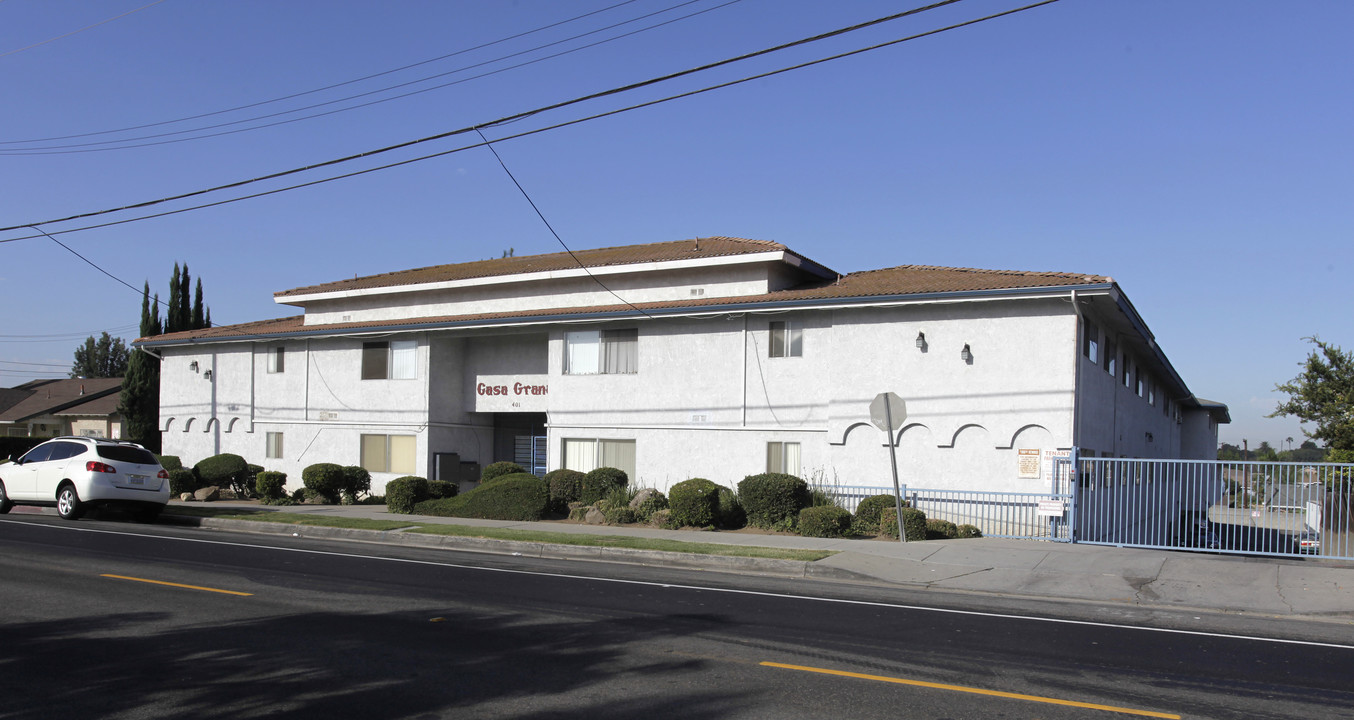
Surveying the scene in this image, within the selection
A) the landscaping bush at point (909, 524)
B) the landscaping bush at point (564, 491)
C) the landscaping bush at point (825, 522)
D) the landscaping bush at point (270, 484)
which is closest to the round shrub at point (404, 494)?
the landscaping bush at point (564, 491)

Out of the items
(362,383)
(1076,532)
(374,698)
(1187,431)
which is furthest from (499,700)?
(1187,431)

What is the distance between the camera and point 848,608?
10555 millimetres

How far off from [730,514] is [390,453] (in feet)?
40.8

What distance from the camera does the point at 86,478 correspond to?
62.0 ft

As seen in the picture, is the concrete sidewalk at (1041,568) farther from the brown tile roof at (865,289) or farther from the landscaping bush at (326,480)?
the landscaping bush at (326,480)

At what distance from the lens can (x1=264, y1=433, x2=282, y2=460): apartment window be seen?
3034 cm

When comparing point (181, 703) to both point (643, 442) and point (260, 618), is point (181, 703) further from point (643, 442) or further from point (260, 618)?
point (643, 442)

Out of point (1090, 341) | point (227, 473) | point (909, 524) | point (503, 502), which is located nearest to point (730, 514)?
point (909, 524)

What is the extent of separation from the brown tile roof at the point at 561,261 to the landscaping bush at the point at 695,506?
262 inches

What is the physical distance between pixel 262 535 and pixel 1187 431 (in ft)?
152

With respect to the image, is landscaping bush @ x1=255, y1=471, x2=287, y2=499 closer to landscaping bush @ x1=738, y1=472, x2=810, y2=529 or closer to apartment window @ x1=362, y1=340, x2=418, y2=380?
apartment window @ x1=362, y1=340, x2=418, y2=380

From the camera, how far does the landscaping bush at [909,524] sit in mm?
17391

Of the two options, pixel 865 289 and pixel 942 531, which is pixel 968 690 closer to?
pixel 942 531

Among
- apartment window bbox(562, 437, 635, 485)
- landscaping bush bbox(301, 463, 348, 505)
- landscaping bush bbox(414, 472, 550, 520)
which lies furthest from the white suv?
apartment window bbox(562, 437, 635, 485)
